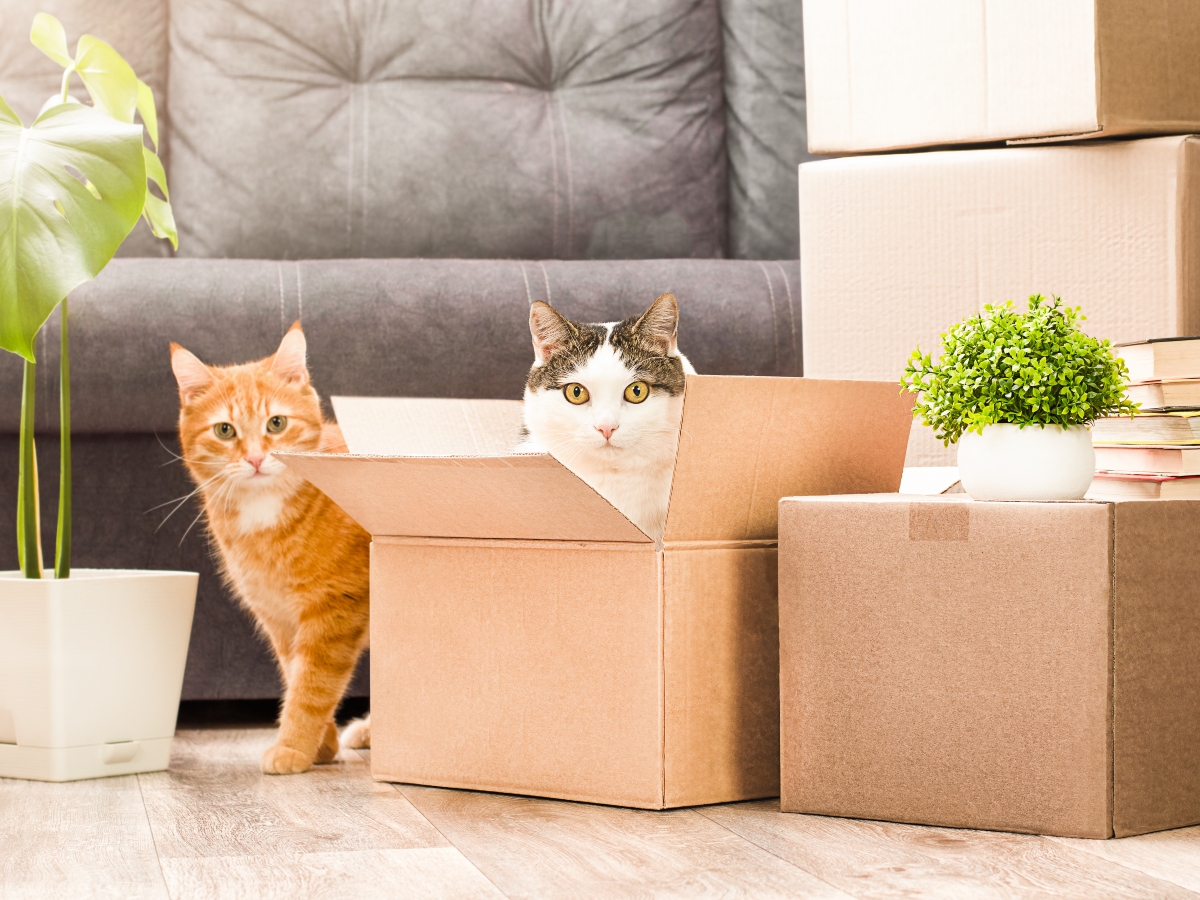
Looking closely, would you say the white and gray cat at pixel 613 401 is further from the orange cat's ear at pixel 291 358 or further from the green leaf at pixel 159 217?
the green leaf at pixel 159 217

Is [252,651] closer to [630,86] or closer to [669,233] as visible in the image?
[669,233]

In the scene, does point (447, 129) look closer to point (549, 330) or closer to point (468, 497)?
point (549, 330)

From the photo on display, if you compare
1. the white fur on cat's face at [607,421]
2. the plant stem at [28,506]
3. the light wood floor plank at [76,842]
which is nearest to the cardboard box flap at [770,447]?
the white fur on cat's face at [607,421]

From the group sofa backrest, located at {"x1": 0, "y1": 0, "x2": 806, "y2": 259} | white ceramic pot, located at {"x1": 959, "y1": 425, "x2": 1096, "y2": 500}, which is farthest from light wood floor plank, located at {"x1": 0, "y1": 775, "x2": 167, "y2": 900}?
sofa backrest, located at {"x1": 0, "y1": 0, "x2": 806, "y2": 259}

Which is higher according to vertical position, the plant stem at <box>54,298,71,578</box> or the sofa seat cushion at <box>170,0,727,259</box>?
the sofa seat cushion at <box>170,0,727,259</box>

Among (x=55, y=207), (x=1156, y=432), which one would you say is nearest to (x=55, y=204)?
(x=55, y=207)

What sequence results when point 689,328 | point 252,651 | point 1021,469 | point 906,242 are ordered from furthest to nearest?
1. point 689,328
2. point 252,651
3. point 906,242
4. point 1021,469

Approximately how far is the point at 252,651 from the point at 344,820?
22.4 inches

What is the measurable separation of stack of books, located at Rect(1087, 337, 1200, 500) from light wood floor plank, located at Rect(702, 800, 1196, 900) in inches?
12.5

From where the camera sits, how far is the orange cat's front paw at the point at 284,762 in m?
1.29

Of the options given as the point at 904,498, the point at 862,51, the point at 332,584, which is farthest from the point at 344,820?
the point at 862,51

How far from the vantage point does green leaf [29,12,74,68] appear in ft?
4.37

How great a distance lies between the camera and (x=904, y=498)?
1061 mm

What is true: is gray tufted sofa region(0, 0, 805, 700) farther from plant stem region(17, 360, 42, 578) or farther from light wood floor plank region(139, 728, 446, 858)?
light wood floor plank region(139, 728, 446, 858)
